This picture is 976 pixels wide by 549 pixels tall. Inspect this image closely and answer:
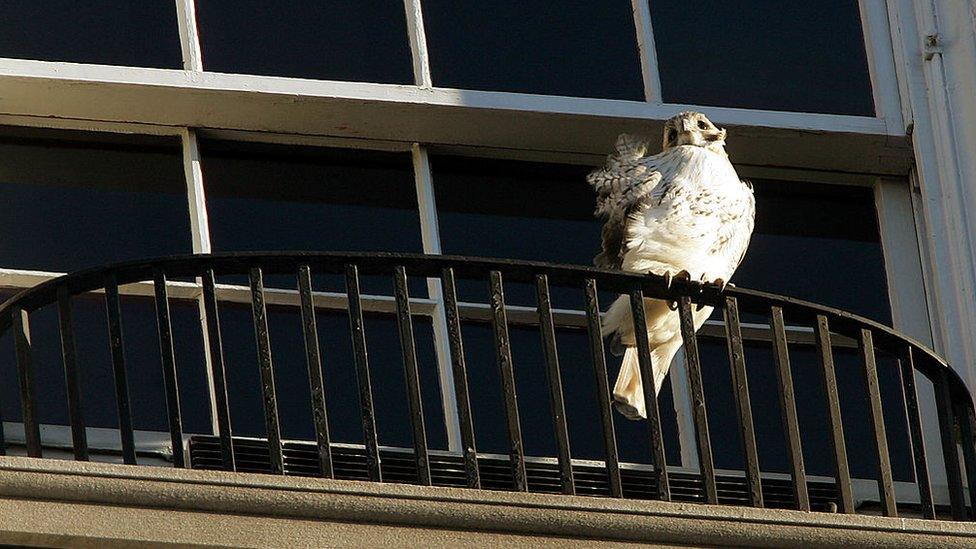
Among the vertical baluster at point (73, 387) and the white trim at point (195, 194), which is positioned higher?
the white trim at point (195, 194)

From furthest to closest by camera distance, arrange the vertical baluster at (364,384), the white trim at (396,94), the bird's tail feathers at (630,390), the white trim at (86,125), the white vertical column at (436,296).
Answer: the white trim at (86,125) < the white trim at (396,94) < the white vertical column at (436,296) < the bird's tail feathers at (630,390) < the vertical baluster at (364,384)

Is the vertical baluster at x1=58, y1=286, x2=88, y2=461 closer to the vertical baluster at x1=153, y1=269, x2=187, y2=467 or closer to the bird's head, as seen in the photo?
the vertical baluster at x1=153, y1=269, x2=187, y2=467

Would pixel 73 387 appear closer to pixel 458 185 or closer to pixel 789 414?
pixel 789 414

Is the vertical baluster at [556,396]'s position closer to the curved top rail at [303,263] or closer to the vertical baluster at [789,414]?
the curved top rail at [303,263]

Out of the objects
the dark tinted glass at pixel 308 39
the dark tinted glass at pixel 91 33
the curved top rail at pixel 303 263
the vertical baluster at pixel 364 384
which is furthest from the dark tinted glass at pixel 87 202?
the vertical baluster at pixel 364 384

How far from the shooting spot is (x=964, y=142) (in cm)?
881

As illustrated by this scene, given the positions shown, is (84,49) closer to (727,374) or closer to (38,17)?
(38,17)

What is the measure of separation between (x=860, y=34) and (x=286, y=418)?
2574 mm

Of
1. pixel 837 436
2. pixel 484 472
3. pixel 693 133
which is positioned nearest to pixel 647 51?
pixel 693 133

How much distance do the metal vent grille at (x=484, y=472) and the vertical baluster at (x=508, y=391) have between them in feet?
2.44

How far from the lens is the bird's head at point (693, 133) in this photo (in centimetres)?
865

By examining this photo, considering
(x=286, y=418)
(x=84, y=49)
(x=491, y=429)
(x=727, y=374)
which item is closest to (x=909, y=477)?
(x=727, y=374)

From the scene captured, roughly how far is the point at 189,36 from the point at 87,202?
0.66 meters

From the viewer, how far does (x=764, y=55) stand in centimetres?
941
